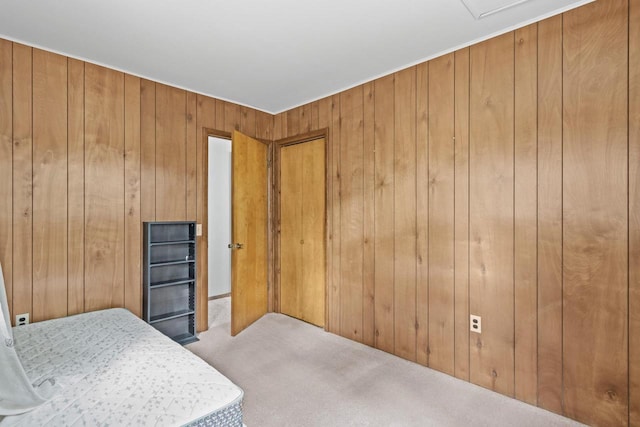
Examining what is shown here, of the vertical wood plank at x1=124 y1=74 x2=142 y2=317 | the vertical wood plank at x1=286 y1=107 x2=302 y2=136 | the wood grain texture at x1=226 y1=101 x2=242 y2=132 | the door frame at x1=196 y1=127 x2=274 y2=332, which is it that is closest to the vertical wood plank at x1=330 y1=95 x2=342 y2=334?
the vertical wood plank at x1=286 y1=107 x2=302 y2=136

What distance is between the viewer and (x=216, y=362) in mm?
2635

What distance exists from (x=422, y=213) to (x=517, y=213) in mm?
671

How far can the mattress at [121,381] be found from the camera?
126 cm

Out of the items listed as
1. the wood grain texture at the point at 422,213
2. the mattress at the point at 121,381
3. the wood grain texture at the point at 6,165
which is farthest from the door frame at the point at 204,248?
the wood grain texture at the point at 422,213

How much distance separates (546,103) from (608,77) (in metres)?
0.31

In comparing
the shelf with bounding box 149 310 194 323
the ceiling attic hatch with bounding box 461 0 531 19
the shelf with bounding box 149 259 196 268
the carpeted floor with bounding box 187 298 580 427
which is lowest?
the carpeted floor with bounding box 187 298 580 427

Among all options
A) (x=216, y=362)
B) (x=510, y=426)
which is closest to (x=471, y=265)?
(x=510, y=426)

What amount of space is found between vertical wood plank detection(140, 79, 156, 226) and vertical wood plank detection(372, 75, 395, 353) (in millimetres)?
2075

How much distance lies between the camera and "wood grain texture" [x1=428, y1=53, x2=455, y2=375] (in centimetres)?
245

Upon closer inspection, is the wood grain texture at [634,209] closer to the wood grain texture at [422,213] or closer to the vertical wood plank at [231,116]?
the wood grain texture at [422,213]

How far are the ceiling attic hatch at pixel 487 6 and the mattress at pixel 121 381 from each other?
8.09 ft

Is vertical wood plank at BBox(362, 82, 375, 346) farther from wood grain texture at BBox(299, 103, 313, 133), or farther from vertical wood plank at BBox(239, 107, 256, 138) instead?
vertical wood plank at BBox(239, 107, 256, 138)

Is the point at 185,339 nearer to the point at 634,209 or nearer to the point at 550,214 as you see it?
the point at 550,214

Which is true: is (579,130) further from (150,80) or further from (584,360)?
(150,80)
